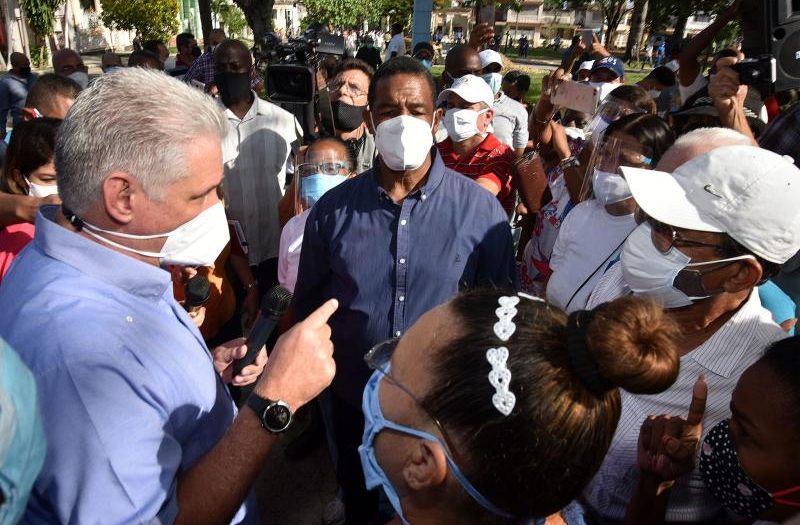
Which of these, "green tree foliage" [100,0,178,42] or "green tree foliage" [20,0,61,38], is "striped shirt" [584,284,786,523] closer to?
"green tree foliage" [20,0,61,38]

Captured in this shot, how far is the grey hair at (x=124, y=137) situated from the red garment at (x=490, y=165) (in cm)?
237

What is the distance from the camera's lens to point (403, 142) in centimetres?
224

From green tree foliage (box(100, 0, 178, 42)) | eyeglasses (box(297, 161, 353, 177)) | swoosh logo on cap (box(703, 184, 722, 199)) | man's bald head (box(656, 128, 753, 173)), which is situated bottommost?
eyeglasses (box(297, 161, 353, 177))

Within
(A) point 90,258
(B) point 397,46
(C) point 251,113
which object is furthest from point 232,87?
(B) point 397,46

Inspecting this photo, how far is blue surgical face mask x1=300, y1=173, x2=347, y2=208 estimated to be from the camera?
2.99 metres

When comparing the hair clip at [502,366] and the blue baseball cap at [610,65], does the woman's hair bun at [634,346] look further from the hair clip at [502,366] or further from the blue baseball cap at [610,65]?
the blue baseball cap at [610,65]

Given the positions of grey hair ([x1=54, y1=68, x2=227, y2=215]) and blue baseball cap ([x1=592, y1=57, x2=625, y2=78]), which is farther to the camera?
blue baseball cap ([x1=592, y1=57, x2=625, y2=78])

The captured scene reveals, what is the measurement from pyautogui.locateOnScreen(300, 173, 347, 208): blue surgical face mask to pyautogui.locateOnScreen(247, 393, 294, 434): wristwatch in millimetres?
1739

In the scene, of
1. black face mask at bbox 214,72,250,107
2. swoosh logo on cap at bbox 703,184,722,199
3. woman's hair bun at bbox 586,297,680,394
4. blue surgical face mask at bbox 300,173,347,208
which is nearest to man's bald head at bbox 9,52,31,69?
black face mask at bbox 214,72,250,107

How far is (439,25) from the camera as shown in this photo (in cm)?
7569

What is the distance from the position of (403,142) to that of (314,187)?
91 centimetres

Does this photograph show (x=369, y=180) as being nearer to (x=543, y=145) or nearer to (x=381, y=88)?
(x=381, y=88)

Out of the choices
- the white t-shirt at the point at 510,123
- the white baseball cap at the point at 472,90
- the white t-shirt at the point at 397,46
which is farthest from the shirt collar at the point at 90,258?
the white t-shirt at the point at 397,46

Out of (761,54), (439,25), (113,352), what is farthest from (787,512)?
(439,25)
